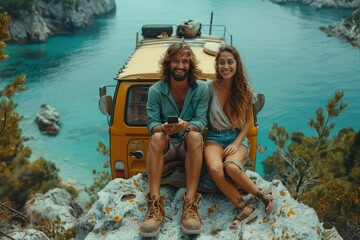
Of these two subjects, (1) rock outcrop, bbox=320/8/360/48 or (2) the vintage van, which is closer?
(2) the vintage van

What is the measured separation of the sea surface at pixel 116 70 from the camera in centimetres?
3550

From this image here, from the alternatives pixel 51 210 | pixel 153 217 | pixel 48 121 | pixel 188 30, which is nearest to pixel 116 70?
pixel 48 121

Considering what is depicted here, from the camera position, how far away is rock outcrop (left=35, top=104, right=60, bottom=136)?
118 feet

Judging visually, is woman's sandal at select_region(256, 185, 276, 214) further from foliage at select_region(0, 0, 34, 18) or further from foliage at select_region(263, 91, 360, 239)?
foliage at select_region(0, 0, 34, 18)

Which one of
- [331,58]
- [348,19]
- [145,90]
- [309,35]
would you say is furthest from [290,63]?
[145,90]

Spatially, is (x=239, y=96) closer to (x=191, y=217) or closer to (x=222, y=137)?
(x=222, y=137)

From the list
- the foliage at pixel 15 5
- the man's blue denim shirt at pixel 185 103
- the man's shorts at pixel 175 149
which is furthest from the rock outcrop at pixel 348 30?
the man's shorts at pixel 175 149

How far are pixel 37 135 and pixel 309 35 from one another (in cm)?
5016

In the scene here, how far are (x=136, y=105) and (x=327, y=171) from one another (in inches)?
200

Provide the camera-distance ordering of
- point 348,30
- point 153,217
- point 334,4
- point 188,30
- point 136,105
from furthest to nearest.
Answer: point 334,4
point 348,30
point 188,30
point 136,105
point 153,217

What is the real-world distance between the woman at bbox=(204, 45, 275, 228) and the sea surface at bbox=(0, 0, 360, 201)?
63.0 feet

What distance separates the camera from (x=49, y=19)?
67.3m


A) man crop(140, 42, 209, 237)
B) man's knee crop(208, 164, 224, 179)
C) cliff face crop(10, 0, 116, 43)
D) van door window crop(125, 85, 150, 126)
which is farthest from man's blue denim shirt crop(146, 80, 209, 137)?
cliff face crop(10, 0, 116, 43)

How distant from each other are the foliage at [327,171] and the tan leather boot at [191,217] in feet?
10.6
